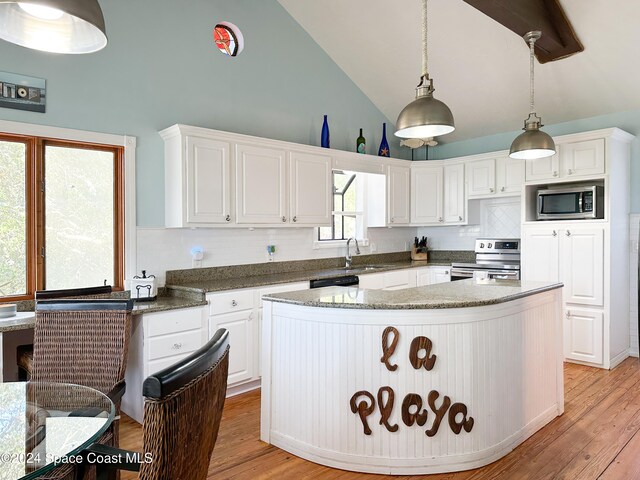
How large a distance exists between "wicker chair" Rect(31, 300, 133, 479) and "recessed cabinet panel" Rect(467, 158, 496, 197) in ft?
14.3

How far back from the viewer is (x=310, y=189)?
4.67m

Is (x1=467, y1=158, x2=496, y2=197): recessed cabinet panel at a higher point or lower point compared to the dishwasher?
higher

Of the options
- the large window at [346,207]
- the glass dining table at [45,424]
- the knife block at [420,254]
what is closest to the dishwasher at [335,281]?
the large window at [346,207]

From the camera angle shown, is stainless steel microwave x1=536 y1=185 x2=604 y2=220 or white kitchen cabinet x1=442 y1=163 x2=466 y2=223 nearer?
stainless steel microwave x1=536 y1=185 x2=604 y2=220

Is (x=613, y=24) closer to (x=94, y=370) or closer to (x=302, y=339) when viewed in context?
(x=302, y=339)

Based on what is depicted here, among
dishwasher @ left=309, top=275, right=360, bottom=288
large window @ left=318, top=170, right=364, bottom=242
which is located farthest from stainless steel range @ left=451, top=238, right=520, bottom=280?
dishwasher @ left=309, top=275, right=360, bottom=288

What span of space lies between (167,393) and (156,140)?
3298 mm

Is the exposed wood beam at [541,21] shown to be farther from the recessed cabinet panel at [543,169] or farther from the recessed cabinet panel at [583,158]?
the recessed cabinet panel at [543,169]

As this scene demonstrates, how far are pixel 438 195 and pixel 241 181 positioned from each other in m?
2.82

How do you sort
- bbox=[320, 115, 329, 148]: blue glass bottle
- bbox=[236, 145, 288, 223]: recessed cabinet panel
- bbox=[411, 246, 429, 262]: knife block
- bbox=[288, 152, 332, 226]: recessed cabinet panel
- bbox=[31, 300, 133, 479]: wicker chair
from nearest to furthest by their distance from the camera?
1. bbox=[31, 300, 133, 479]: wicker chair
2. bbox=[236, 145, 288, 223]: recessed cabinet panel
3. bbox=[288, 152, 332, 226]: recessed cabinet panel
4. bbox=[320, 115, 329, 148]: blue glass bottle
5. bbox=[411, 246, 429, 262]: knife block

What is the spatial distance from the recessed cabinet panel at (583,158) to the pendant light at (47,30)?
14.7ft

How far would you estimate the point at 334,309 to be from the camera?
8.39 ft

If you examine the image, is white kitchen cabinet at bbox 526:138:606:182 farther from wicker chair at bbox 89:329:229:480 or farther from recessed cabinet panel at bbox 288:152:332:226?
wicker chair at bbox 89:329:229:480

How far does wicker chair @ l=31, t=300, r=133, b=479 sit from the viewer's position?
2248 millimetres
